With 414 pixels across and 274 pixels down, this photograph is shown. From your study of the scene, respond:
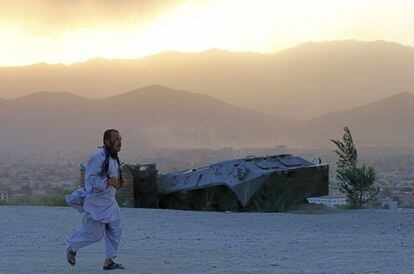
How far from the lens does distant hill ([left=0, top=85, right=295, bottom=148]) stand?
102m

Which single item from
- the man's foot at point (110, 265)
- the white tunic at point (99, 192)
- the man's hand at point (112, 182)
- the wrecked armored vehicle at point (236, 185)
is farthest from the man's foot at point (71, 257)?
the wrecked armored vehicle at point (236, 185)

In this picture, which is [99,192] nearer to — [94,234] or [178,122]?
[94,234]

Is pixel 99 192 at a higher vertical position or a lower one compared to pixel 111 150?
lower

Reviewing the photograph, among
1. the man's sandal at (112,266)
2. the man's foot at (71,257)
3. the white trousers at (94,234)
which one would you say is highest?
the white trousers at (94,234)

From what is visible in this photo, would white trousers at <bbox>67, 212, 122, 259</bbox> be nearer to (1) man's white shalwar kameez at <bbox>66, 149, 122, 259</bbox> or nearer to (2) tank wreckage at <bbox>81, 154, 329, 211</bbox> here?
(1) man's white shalwar kameez at <bbox>66, 149, 122, 259</bbox>

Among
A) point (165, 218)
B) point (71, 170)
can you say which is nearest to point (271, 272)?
point (165, 218)

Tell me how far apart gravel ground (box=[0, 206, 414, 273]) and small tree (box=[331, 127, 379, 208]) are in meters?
3.49

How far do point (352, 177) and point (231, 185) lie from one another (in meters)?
3.56

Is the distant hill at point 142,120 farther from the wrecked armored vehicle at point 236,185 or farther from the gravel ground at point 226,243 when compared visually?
the gravel ground at point 226,243

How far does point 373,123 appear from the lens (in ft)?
335

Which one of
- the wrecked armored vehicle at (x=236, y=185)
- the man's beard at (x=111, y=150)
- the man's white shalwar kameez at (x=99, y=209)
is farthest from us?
the wrecked armored vehicle at (x=236, y=185)

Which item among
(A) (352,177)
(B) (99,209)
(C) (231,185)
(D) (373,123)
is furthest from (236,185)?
(D) (373,123)

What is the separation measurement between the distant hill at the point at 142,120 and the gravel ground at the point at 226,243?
78.7 metres

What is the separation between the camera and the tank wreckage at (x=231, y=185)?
22.3m
